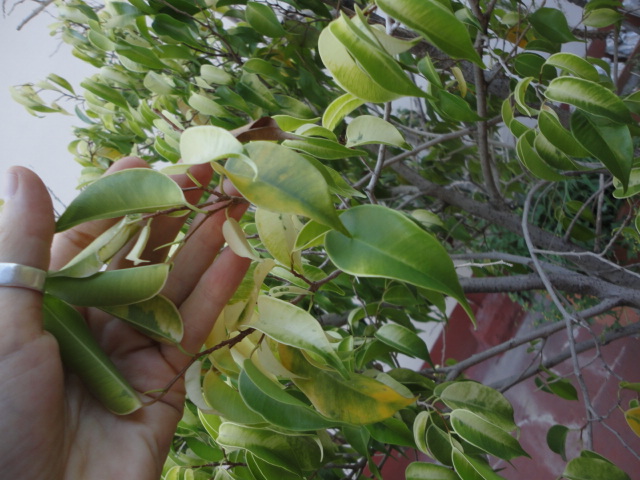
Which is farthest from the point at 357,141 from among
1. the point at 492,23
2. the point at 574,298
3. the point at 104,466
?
the point at 574,298

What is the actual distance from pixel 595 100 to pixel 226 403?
336 millimetres

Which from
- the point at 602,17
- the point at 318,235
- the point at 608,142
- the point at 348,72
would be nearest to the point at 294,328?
the point at 318,235

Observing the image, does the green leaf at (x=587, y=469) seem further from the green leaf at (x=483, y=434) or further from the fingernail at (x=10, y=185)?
the fingernail at (x=10, y=185)

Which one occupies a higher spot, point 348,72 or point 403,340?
point 348,72

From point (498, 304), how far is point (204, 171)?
165 cm

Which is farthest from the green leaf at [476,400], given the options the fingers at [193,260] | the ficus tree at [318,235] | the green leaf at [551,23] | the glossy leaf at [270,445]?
the green leaf at [551,23]

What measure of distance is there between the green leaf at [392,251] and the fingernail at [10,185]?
229 millimetres

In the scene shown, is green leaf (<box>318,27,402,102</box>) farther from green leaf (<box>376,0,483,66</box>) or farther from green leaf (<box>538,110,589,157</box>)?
green leaf (<box>538,110,589,157</box>)

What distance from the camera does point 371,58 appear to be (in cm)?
31

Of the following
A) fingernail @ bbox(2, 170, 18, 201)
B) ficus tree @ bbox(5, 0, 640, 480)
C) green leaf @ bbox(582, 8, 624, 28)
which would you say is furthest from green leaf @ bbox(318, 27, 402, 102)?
green leaf @ bbox(582, 8, 624, 28)

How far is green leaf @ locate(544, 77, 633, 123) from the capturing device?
14.8 inches

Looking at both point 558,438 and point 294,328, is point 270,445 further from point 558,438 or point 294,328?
point 558,438

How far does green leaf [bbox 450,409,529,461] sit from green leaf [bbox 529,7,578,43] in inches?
14.9

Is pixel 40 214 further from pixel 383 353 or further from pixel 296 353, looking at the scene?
pixel 383 353
